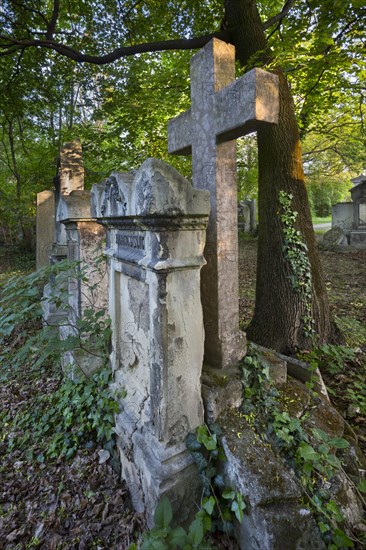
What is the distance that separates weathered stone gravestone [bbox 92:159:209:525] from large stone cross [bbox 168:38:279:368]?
0.34 metres

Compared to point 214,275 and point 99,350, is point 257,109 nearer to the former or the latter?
point 214,275

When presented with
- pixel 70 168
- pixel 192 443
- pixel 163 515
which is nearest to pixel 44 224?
pixel 70 168

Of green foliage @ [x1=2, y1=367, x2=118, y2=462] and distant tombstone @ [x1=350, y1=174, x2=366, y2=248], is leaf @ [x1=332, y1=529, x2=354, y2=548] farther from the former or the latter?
distant tombstone @ [x1=350, y1=174, x2=366, y2=248]

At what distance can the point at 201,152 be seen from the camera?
7.66ft

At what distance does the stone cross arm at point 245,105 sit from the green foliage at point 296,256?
1724mm

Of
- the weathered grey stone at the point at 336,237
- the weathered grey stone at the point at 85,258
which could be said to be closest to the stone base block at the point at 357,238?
the weathered grey stone at the point at 336,237

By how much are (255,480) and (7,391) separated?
129 inches

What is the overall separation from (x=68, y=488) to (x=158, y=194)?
7.32 feet

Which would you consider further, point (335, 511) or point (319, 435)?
point (319, 435)

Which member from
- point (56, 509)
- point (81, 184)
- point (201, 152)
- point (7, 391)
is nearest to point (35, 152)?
point (81, 184)

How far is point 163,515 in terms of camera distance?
160cm

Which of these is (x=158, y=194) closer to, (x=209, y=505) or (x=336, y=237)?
(x=209, y=505)

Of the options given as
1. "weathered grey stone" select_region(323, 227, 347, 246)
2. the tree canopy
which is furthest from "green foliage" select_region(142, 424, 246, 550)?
"weathered grey stone" select_region(323, 227, 347, 246)

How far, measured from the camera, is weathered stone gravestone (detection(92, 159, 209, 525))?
1748mm
